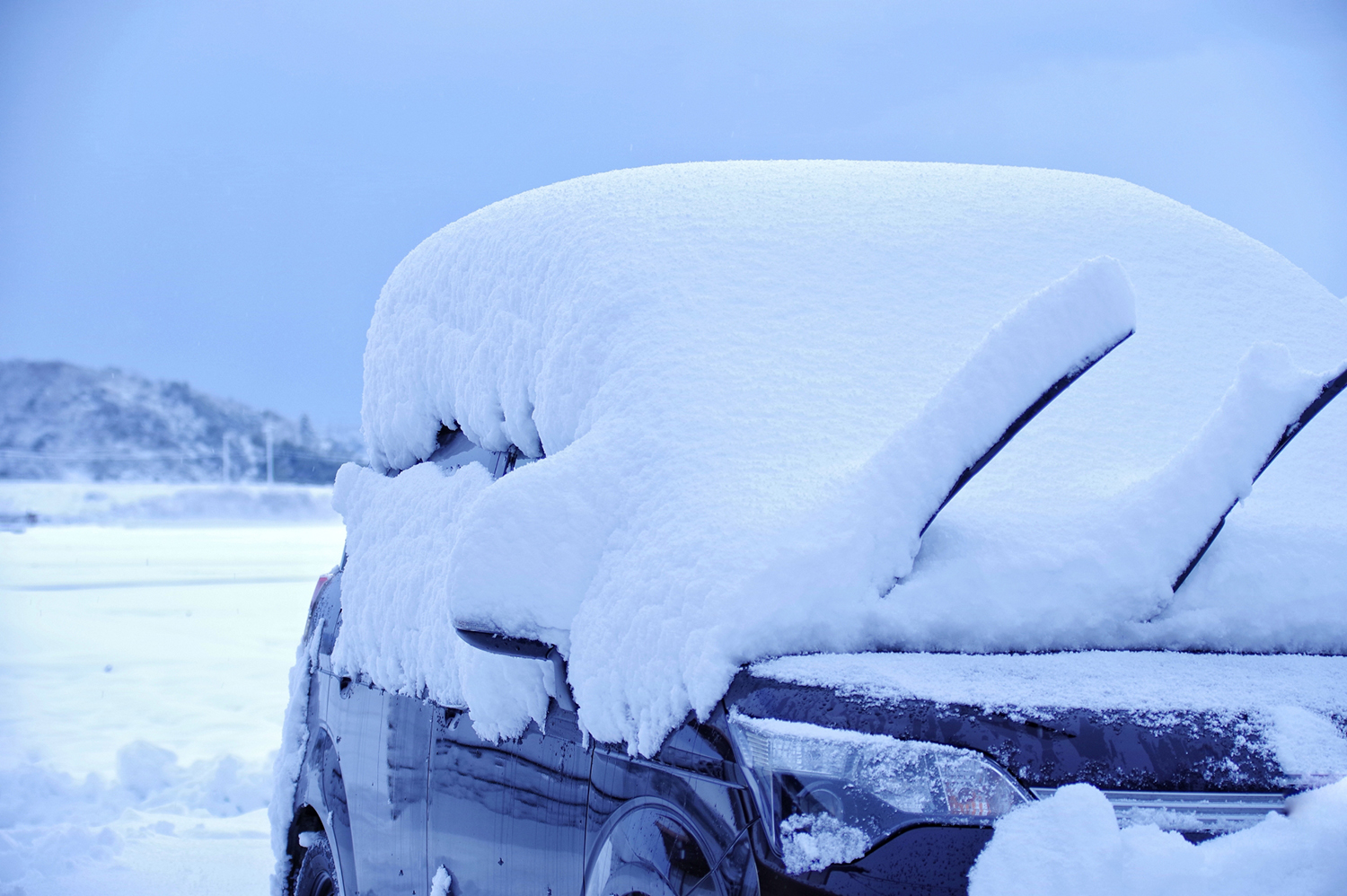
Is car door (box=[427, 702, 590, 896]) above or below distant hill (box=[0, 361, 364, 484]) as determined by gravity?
above

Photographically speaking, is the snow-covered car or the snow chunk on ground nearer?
the snow chunk on ground

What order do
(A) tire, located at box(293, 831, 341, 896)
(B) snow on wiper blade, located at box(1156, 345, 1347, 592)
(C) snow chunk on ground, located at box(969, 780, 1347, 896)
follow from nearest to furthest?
1. (C) snow chunk on ground, located at box(969, 780, 1347, 896)
2. (B) snow on wiper blade, located at box(1156, 345, 1347, 592)
3. (A) tire, located at box(293, 831, 341, 896)

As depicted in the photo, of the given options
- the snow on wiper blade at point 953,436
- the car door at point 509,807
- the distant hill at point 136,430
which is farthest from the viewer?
the distant hill at point 136,430

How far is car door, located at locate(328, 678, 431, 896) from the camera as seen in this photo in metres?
2.56

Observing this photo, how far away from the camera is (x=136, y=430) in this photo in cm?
10931

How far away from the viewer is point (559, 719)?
1.97 m

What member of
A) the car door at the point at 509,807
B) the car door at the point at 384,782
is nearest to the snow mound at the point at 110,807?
the car door at the point at 384,782

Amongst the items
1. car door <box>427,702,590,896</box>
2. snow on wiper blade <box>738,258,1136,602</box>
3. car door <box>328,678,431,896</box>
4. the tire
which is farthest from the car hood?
the tire

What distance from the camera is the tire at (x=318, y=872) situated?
3.16m

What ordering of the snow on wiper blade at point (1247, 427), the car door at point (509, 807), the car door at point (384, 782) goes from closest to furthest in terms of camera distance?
the snow on wiper blade at point (1247, 427), the car door at point (509, 807), the car door at point (384, 782)

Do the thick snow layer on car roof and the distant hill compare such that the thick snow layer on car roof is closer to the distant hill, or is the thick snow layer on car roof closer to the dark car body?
the dark car body

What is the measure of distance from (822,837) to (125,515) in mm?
45009

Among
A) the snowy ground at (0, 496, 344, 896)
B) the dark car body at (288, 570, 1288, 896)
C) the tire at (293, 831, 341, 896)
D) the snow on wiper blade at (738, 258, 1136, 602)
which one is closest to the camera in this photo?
the dark car body at (288, 570, 1288, 896)

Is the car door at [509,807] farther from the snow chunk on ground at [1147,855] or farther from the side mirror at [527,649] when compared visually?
the snow chunk on ground at [1147,855]
